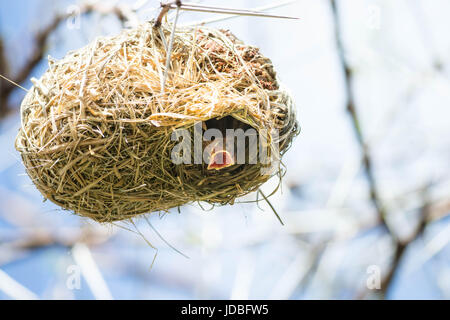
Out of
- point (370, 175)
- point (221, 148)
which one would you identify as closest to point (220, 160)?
point (221, 148)

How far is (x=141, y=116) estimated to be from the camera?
48.7 inches

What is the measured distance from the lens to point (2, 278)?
299 centimetres

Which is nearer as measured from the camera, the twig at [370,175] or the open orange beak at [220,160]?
the open orange beak at [220,160]

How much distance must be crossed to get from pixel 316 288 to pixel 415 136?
3.70 feet

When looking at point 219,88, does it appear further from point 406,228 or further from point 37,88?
point 406,228

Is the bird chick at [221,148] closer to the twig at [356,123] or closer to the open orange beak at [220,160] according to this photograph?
the open orange beak at [220,160]

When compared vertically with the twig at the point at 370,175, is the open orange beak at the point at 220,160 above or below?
above

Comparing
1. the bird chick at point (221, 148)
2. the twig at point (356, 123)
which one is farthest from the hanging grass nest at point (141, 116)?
the twig at point (356, 123)

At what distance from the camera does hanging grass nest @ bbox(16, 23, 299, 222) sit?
1236mm

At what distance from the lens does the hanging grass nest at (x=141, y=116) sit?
124cm

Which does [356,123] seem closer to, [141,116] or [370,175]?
[370,175]

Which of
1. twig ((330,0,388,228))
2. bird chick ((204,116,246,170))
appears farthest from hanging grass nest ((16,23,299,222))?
twig ((330,0,388,228))

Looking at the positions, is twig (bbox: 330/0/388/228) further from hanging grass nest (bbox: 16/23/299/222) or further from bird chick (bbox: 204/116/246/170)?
bird chick (bbox: 204/116/246/170)

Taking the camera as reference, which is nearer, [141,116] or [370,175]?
[141,116]
